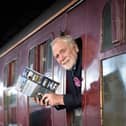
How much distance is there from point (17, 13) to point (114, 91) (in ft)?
10.9

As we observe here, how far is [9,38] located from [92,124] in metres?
4.00

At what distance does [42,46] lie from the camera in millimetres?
4367

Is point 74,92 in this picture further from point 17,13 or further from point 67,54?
point 17,13

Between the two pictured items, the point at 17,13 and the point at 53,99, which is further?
the point at 17,13

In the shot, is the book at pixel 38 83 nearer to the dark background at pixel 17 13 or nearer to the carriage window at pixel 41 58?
the carriage window at pixel 41 58

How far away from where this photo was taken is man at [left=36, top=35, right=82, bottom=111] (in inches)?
120

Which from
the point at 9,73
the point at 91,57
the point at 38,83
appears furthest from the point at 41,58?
the point at 9,73

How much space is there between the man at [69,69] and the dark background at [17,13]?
3.98 feet

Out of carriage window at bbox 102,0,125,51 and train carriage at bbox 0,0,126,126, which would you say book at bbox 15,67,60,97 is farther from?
carriage window at bbox 102,0,125,51

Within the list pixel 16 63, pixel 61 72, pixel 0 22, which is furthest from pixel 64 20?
pixel 0 22

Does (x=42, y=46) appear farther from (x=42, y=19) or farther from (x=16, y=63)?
(x=16, y=63)

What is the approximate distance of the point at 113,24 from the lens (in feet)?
8.36

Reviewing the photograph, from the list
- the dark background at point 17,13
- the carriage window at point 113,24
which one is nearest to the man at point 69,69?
the carriage window at point 113,24

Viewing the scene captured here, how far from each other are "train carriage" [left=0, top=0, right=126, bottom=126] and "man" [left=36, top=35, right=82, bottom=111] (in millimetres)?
107
